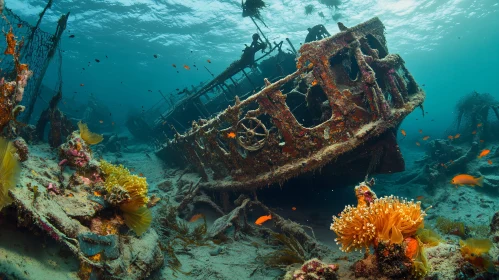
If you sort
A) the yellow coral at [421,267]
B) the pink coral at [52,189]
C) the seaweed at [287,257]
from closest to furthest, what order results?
the yellow coral at [421,267]
the pink coral at [52,189]
the seaweed at [287,257]

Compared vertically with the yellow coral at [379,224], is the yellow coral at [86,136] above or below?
above

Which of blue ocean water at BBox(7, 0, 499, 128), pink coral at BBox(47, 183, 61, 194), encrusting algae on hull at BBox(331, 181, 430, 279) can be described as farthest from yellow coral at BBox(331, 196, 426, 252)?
blue ocean water at BBox(7, 0, 499, 128)

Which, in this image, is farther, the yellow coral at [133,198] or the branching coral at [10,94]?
the yellow coral at [133,198]

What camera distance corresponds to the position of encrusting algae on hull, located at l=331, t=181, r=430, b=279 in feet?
7.70

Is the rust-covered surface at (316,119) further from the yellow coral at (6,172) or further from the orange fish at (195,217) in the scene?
the yellow coral at (6,172)

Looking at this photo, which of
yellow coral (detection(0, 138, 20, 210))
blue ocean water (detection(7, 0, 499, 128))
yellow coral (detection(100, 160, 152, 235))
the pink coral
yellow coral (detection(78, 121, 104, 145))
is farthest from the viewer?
blue ocean water (detection(7, 0, 499, 128))

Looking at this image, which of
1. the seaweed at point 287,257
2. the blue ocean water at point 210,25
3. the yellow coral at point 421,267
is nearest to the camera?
the yellow coral at point 421,267

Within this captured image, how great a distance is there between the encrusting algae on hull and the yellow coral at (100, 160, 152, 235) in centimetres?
274

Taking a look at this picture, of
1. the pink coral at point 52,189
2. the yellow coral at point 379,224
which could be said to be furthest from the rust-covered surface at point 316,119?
the pink coral at point 52,189

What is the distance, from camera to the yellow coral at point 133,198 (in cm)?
377

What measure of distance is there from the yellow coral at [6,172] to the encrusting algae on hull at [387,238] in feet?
10.3

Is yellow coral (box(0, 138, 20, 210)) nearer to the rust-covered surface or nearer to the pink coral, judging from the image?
the pink coral

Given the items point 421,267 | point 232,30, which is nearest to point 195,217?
point 421,267

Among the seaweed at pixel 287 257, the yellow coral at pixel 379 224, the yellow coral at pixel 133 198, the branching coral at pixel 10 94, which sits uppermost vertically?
the branching coral at pixel 10 94
